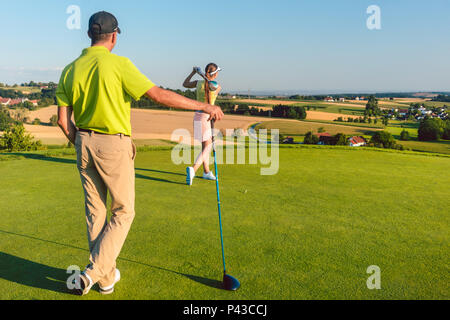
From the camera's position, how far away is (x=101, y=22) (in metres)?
2.57

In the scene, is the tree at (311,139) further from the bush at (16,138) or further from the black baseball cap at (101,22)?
the bush at (16,138)

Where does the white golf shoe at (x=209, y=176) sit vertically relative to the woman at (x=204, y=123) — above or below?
below

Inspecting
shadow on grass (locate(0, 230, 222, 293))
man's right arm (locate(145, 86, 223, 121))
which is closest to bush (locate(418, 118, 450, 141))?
man's right arm (locate(145, 86, 223, 121))

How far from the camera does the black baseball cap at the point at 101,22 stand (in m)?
2.56

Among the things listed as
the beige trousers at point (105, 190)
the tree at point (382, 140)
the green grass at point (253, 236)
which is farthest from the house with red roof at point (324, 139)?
the beige trousers at point (105, 190)

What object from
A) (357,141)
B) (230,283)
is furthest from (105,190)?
(357,141)

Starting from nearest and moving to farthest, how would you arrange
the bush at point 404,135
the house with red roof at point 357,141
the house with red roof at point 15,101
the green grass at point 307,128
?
the house with red roof at point 357,141 → the bush at point 404,135 → the green grass at point 307,128 → the house with red roof at point 15,101

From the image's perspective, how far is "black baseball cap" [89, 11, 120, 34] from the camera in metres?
2.56

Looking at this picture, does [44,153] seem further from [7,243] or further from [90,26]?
[90,26]

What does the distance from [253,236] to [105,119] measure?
6.42ft

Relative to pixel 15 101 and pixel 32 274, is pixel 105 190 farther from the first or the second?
pixel 15 101

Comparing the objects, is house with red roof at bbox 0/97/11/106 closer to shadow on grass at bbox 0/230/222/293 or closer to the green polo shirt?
shadow on grass at bbox 0/230/222/293

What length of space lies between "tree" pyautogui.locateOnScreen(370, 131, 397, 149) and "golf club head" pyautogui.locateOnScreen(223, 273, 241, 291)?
10.1 metres

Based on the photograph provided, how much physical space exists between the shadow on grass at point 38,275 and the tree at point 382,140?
1021 centimetres
